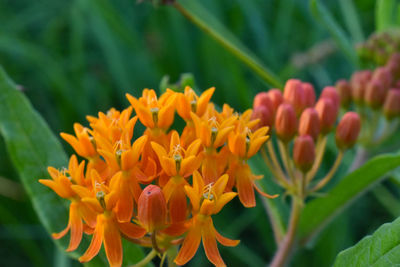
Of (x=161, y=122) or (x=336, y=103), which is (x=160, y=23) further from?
(x=161, y=122)

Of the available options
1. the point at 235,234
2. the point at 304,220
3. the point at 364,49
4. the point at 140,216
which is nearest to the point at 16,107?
the point at 140,216

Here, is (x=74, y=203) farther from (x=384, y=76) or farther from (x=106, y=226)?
(x=384, y=76)

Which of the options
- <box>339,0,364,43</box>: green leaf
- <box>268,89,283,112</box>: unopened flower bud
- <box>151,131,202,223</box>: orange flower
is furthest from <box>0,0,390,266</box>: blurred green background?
<box>151,131,202,223</box>: orange flower

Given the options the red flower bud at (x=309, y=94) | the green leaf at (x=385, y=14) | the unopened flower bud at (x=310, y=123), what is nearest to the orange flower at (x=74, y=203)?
the unopened flower bud at (x=310, y=123)

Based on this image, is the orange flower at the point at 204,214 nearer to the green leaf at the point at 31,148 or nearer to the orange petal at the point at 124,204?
the orange petal at the point at 124,204

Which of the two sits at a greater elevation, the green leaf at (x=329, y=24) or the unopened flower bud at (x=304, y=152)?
the green leaf at (x=329, y=24)
